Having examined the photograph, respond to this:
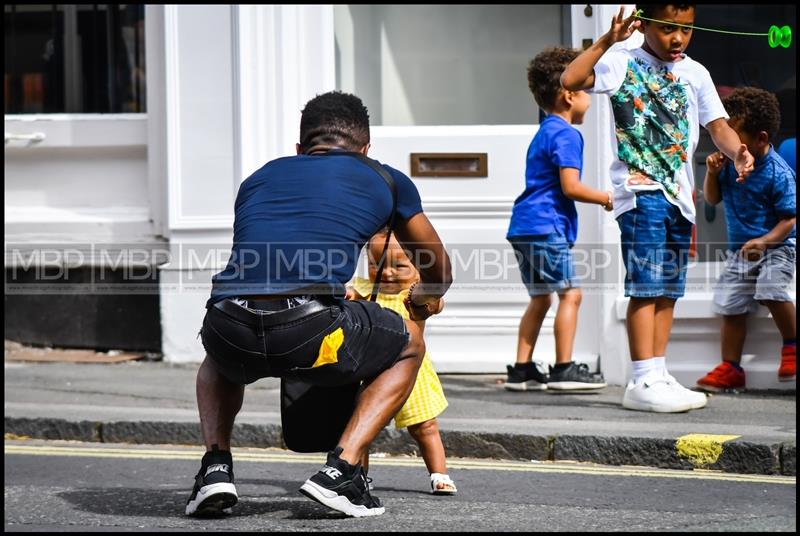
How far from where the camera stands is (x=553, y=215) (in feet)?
22.9

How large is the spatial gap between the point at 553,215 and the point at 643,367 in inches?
40.9

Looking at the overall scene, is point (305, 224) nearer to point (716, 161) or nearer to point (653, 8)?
point (653, 8)

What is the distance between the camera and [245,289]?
168 inches

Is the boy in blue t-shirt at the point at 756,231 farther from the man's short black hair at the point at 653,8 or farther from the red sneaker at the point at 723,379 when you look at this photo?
the man's short black hair at the point at 653,8

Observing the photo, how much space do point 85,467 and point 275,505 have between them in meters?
1.43

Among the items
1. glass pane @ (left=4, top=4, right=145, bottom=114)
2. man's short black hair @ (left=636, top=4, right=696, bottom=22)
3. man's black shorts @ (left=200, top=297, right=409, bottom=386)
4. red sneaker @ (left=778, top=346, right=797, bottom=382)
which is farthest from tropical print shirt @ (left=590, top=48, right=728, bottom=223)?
glass pane @ (left=4, top=4, right=145, bottom=114)

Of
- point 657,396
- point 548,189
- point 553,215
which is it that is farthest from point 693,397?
point 548,189

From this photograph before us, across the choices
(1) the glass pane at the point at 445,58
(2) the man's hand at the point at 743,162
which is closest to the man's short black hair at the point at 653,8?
(2) the man's hand at the point at 743,162

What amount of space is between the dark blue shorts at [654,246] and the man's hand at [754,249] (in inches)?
31.9

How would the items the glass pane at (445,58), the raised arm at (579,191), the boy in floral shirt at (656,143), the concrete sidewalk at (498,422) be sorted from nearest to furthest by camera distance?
the concrete sidewalk at (498,422), the boy in floral shirt at (656,143), the raised arm at (579,191), the glass pane at (445,58)

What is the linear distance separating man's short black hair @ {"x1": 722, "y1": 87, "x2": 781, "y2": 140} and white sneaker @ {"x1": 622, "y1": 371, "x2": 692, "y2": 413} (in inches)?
59.7

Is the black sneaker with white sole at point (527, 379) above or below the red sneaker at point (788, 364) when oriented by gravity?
below

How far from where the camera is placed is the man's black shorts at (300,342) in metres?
4.23

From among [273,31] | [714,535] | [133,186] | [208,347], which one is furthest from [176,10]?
[714,535]
